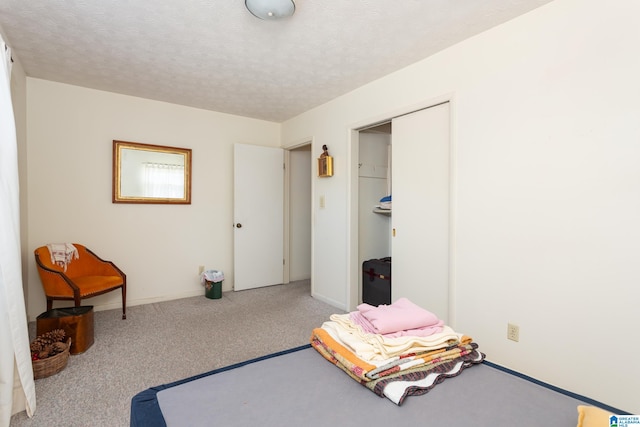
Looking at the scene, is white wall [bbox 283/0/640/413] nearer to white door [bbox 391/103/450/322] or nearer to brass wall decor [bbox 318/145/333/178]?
white door [bbox 391/103/450/322]

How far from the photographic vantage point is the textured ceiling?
2.07m

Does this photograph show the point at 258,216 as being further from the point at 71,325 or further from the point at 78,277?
the point at 71,325

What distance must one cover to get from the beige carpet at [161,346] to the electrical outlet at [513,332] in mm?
1574

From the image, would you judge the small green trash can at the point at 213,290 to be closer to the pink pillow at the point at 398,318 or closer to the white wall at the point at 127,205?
the white wall at the point at 127,205

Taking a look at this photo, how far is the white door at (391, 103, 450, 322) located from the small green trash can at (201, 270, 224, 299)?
223cm

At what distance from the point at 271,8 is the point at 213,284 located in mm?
3166

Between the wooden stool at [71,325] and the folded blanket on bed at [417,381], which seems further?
the wooden stool at [71,325]

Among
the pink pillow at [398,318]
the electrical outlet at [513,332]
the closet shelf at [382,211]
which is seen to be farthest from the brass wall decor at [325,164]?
the pink pillow at [398,318]

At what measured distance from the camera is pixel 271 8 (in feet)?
6.53

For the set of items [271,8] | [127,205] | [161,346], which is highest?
[271,8]

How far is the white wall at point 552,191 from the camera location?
1.74 metres

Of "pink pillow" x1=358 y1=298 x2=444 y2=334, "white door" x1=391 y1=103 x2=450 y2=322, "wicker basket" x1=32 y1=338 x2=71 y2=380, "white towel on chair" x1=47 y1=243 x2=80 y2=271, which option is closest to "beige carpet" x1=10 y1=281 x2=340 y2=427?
"wicker basket" x1=32 y1=338 x2=71 y2=380

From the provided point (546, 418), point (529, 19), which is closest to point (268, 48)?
point (529, 19)

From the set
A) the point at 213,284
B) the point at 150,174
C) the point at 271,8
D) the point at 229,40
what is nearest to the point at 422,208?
the point at 271,8
